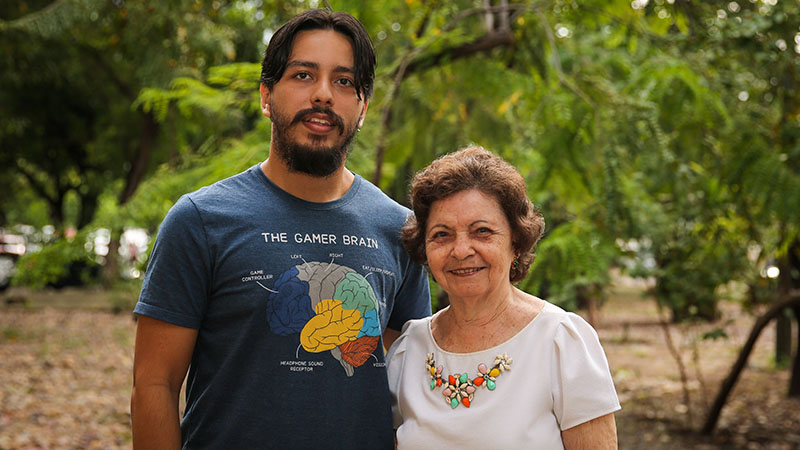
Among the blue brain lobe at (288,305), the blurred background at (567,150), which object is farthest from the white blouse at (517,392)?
the blurred background at (567,150)

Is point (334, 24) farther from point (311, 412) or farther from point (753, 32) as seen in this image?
point (753, 32)

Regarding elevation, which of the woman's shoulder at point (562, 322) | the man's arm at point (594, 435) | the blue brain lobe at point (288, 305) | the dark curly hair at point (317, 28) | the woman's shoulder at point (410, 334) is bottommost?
the man's arm at point (594, 435)

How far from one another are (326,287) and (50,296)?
60.9ft

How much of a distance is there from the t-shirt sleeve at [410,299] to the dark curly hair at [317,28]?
65 cm

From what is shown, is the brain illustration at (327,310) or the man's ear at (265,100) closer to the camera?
the brain illustration at (327,310)

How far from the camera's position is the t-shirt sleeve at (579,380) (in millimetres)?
1954

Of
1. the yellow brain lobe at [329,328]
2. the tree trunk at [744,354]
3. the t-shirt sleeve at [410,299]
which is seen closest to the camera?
the yellow brain lobe at [329,328]

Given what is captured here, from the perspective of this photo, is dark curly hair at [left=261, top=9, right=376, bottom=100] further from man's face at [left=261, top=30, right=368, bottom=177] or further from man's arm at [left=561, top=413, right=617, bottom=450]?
man's arm at [left=561, top=413, right=617, bottom=450]

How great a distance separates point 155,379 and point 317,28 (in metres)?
1.09

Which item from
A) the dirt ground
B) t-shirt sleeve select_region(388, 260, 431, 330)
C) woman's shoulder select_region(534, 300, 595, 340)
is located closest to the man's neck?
t-shirt sleeve select_region(388, 260, 431, 330)

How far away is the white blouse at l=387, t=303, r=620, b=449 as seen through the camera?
Result: 198 centimetres

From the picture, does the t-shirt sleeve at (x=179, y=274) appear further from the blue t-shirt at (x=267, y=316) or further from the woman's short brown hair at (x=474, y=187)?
the woman's short brown hair at (x=474, y=187)

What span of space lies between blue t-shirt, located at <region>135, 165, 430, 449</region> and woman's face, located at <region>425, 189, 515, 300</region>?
24 cm

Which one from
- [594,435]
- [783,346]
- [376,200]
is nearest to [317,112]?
[376,200]
